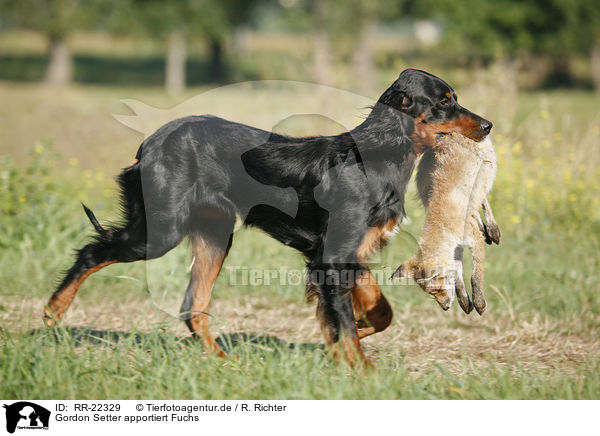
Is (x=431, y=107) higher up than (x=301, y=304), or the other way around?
(x=431, y=107)

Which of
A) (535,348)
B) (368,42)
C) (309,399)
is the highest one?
(368,42)

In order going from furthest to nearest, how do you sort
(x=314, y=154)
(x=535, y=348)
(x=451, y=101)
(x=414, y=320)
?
1. (x=414, y=320)
2. (x=535, y=348)
3. (x=314, y=154)
4. (x=451, y=101)

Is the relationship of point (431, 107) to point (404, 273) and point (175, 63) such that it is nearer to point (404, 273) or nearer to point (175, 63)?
point (404, 273)

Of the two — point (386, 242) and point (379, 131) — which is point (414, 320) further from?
point (379, 131)

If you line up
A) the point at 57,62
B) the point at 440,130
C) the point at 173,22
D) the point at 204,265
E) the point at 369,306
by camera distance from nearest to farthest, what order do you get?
the point at 440,130
the point at 369,306
the point at 204,265
the point at 173,22
the point at 57,62

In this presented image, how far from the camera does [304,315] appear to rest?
4652mm

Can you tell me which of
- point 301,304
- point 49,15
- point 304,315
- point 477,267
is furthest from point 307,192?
point 49,15

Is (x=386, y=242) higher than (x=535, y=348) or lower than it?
higher

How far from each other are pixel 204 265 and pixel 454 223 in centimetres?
160

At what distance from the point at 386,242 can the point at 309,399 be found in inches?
42.2

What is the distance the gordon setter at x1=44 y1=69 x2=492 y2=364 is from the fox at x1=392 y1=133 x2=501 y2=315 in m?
0.11

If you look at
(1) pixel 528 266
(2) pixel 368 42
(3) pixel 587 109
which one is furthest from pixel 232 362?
(2) pixel 368 42

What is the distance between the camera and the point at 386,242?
11.8 ft
